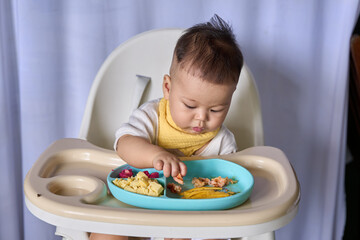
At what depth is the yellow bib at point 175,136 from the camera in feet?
3.28

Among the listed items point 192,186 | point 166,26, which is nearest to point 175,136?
point 192,186

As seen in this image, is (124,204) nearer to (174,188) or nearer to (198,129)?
(174,188)

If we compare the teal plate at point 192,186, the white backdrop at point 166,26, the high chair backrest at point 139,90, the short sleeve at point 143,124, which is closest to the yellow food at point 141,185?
the teal plate at point 192,186

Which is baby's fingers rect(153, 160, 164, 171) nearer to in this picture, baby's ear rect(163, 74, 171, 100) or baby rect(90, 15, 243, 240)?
baby rect(90, 15, 243, 240)

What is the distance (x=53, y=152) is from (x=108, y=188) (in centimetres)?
15

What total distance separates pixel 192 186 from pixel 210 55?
25 cm

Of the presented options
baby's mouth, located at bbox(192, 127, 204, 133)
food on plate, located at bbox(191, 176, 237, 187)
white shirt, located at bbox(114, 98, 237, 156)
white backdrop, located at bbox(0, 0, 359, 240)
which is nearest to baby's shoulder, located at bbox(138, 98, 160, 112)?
white shirt, located at bbox(114, 98, 237, 156)

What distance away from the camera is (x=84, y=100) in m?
1.41

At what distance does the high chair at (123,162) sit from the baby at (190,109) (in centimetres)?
7

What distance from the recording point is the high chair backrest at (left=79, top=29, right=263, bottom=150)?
1140 millimetres

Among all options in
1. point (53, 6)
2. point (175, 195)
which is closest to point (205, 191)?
point (175, 195)

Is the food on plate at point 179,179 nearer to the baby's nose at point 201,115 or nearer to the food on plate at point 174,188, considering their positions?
the food on plate at point 174,188

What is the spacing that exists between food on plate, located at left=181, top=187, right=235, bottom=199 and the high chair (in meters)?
0.04

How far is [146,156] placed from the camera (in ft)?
2.85
